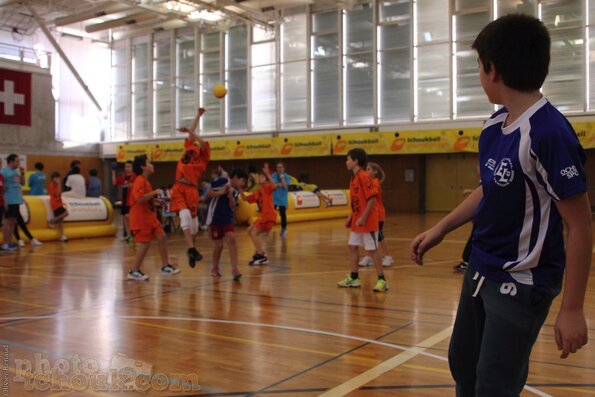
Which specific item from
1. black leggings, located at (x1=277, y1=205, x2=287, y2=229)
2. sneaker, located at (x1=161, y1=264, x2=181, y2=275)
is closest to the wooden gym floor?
sneaker, located at (x1=161, y1=264, x2=181, y2=275)

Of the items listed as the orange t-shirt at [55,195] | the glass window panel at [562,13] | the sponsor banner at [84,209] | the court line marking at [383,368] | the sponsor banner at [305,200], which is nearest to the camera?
the court line marking at [383,368]

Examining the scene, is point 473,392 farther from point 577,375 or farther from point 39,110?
point 39,110

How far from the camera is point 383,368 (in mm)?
3740

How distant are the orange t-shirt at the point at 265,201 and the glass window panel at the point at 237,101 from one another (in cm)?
1697

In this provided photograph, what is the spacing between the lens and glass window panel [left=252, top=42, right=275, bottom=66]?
26106 millimetres

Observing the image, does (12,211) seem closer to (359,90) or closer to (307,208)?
(307,208)

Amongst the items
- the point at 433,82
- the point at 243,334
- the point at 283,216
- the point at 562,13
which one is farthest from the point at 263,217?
the point at 562,13

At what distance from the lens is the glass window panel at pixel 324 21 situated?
80.9ft

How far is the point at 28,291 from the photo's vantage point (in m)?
6.71

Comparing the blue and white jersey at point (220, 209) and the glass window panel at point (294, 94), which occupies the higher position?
the glass window panel at point (294, 94)

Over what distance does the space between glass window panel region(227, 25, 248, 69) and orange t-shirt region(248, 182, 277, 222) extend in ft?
58.1

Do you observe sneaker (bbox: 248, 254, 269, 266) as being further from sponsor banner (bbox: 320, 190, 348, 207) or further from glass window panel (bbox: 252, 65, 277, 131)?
glass window panel (bbox: 252, 65, 277, 131)

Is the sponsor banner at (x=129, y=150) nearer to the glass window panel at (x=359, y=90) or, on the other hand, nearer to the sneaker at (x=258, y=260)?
the glass window panel at (x=359, y=90)

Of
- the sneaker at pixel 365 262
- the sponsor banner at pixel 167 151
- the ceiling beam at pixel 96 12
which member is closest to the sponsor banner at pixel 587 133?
the sneaker at pixel 365 262
